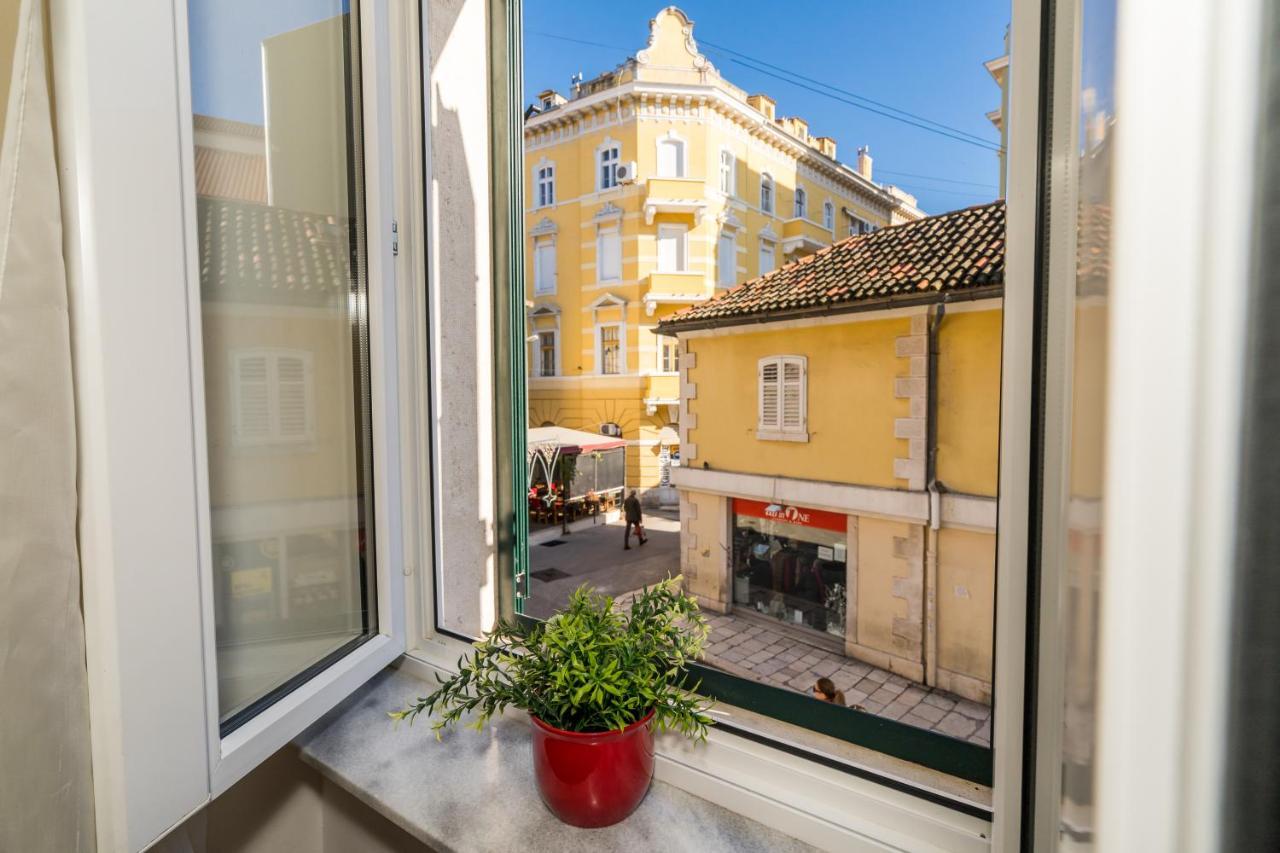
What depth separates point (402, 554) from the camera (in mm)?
823

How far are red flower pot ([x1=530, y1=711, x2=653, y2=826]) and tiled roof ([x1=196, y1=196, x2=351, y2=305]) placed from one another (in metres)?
0.53

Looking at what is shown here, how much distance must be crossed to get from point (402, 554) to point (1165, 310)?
0.83 m

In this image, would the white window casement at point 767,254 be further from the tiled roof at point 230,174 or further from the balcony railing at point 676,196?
the tiled roof at point 230,174

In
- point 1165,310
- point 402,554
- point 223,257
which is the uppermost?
point 223,257

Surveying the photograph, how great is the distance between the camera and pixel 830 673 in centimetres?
509

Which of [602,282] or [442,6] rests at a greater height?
[602,282]

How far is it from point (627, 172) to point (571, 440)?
153 inches

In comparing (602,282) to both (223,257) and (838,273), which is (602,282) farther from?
(223,257)

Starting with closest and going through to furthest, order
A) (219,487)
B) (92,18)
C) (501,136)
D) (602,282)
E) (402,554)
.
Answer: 1. (92,18)
2. (219,487)
3. (402,554)
4. (501,136)
5. (602,282)

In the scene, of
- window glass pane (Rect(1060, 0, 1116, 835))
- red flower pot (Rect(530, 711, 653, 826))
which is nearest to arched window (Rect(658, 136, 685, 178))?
red flower pot (Rect(530, 711, 653, 826))

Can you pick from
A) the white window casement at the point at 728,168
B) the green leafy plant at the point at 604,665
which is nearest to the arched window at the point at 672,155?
the white window casement at the point at 728,168

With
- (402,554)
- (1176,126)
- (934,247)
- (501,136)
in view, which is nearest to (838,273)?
(934,247)

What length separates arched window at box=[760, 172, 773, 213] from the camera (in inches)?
320

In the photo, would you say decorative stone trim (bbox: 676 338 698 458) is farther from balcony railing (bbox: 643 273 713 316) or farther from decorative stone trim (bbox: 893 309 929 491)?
balcony railing (bbox: 643 273 713 316)
